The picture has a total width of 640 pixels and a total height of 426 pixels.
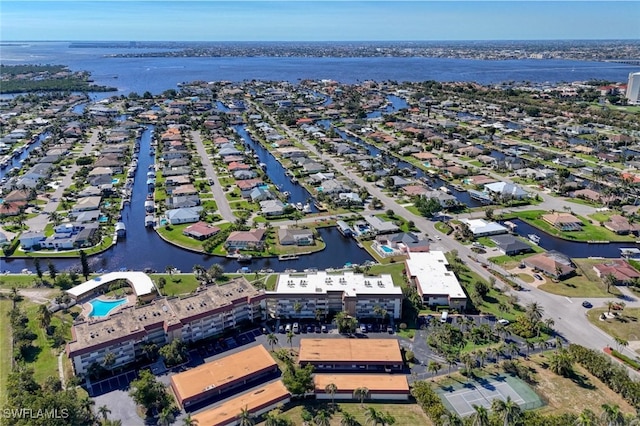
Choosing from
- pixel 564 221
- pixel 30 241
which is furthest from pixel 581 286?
pixel 30 241

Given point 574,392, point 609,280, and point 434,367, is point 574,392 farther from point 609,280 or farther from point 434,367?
point 609,280

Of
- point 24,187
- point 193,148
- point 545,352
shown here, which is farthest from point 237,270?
point 193,148

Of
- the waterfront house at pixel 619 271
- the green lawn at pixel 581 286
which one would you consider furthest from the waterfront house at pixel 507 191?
the green lawn at pixel 581 286

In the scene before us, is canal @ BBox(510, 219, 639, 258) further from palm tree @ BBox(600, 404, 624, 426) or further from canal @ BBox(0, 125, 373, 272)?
palm tree @ BBox(600, 404, 624, 426)

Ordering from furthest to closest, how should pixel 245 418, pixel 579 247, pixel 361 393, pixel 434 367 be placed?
1. pixel 579 247
2. pixel 434 367
3. pixel 361 393
4. pixel 245 418

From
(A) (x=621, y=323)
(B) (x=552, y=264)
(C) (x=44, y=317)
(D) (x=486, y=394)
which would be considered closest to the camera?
(D) (x=486, y=394)

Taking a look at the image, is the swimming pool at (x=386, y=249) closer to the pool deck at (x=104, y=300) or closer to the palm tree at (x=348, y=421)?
the palm tree at (x=348, y=421)

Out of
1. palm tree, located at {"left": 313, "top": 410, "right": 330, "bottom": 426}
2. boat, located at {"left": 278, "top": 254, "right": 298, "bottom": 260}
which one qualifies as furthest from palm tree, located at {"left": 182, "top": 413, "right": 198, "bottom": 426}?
boat, located at {"left": 278, "top": 254, "right": 298, "bottom": 260}

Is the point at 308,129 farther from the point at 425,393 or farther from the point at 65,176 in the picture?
the point at 425,393
